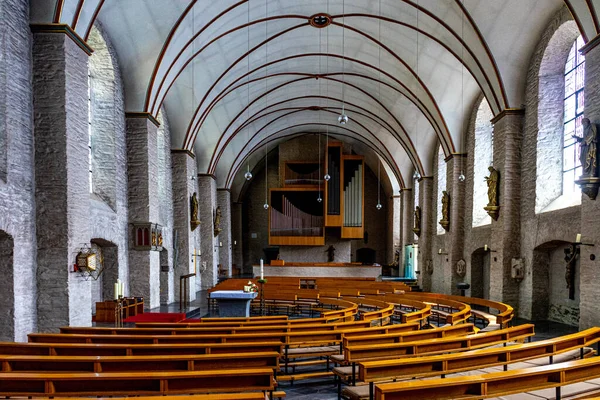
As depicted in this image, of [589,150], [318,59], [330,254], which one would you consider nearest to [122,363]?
[589,150]

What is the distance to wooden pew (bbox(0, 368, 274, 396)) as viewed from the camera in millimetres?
3932

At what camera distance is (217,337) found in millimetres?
6188

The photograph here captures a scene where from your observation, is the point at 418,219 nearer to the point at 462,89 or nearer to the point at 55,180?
the point at 462,89

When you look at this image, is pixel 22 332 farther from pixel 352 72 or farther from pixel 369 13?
pixel 352 72

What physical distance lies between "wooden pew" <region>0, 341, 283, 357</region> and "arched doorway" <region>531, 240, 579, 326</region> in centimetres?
939

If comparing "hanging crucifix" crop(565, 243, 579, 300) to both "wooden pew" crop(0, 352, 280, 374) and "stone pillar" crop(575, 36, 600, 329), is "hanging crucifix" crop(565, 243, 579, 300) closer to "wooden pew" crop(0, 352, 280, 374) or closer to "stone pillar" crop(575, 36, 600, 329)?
"stone pillar" crop(575, 36, 600, 329)

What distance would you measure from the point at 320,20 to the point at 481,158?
730 cm

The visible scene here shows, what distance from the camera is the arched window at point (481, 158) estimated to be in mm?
16938

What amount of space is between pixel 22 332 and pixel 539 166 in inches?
487

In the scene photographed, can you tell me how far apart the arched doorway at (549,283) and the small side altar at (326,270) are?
11.3 meters

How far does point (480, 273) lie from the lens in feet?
56.9

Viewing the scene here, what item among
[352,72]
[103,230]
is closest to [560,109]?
[352,72]

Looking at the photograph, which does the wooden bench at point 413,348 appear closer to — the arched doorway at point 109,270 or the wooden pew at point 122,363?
the wooden pew at point 122,363

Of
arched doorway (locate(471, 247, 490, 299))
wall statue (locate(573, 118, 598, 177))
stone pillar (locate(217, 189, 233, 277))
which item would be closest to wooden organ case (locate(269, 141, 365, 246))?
stone pillar (locate(217, 189, 233, 277))
